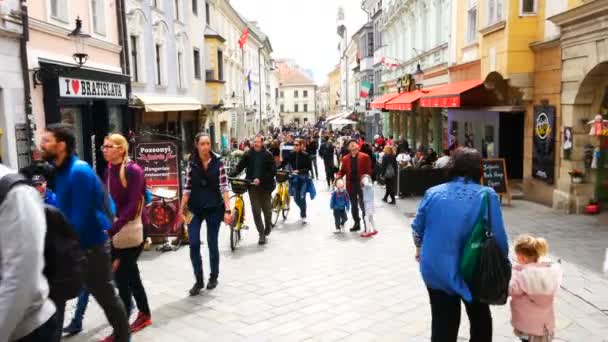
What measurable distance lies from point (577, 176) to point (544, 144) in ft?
4.33

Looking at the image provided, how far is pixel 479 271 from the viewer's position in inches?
132

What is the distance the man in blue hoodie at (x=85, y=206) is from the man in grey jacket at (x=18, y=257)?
1782 mm

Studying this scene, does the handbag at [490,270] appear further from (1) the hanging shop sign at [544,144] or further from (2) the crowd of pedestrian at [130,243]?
(1) the hanging shop sign at [544,144]

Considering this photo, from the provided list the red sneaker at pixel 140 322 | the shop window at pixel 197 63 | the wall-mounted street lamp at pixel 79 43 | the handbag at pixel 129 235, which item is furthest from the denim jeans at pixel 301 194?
the shop window at pixel 197 63

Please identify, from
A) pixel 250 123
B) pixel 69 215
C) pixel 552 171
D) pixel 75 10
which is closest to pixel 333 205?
pixel 552 171

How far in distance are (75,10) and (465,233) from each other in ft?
41.1

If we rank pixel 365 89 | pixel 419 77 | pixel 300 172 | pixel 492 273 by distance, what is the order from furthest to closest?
pixel 365 89 → pixel 419 77 → pixel 300 172 → pixel 492 273

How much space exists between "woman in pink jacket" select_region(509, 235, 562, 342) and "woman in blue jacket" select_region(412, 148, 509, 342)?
51 cm

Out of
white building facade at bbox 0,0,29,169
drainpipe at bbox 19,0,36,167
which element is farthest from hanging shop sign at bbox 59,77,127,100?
white building facade at bbox 0,0,29,169

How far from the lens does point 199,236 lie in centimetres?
610

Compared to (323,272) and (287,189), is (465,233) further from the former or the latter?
(287,189)

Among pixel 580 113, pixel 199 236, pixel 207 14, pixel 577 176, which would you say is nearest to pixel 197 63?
pixel 207 14

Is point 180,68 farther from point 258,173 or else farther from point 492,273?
point 492,273

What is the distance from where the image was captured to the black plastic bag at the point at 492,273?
3.32 metres
